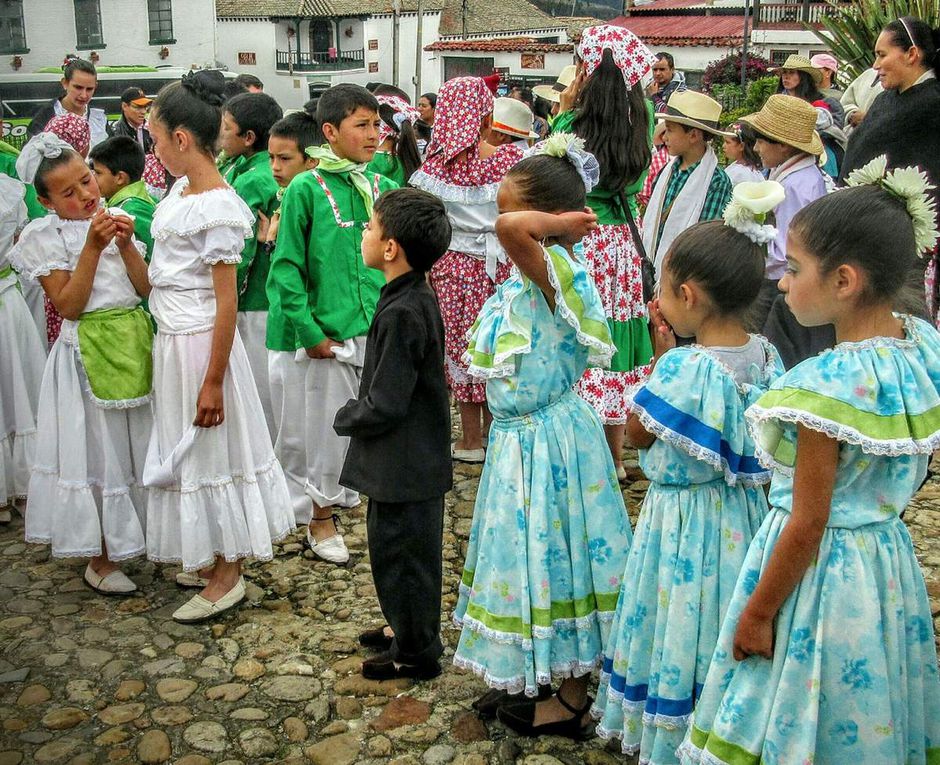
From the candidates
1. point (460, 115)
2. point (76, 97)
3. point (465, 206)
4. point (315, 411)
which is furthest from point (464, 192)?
point (76, 97)

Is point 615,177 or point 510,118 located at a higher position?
point 510,118

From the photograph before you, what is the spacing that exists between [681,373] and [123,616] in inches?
106

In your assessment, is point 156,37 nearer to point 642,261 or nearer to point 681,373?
point 642,261

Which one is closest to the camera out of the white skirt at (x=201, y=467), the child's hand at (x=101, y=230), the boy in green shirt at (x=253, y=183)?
the child's hand at (x=101, y=230)

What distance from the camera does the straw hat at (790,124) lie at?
502 cm

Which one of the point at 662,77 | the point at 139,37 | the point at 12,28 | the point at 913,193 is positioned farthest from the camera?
the point at 139,37

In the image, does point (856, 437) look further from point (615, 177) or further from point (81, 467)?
point (81, 467)

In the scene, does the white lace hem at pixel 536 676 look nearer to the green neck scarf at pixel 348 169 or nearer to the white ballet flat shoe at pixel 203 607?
the white ballet flat shoe at pixel 203 607

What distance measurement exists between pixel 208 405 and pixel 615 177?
2283 mm

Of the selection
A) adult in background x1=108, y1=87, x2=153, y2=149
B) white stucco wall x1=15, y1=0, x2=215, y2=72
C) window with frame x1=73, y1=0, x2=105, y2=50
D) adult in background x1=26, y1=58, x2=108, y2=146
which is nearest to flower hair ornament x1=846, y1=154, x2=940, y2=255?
adult in background x1=26, y1=58, x2=108, y2=146

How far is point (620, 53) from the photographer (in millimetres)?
5008

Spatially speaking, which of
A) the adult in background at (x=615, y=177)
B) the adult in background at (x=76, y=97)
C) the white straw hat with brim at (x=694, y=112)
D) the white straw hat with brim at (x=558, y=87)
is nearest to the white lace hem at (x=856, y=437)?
the adult in background at (x=615, y=177)

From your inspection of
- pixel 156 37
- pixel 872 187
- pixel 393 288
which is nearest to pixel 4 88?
pixel 156 37

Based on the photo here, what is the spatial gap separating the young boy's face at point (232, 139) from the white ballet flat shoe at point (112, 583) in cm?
221
